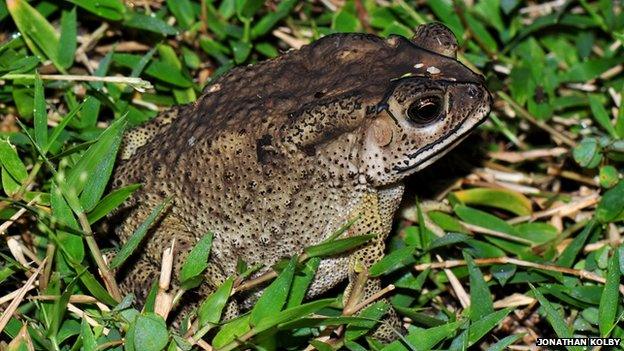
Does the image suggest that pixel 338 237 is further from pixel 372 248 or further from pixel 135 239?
pixel 135 239

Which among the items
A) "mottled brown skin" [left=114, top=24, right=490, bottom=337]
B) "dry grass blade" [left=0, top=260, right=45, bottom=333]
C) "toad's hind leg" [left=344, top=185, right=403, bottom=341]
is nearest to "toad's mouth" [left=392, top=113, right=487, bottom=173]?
"mottled brown skin" [left=114, top=24, right=490, bottom=337]

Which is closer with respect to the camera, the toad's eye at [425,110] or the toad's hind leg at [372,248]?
the toad's eye at [425,110]

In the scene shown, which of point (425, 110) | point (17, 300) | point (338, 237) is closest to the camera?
point (425, 110)

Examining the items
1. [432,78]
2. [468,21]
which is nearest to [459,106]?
[432,78]

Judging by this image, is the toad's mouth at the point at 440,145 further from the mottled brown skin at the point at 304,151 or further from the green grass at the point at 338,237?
the green grass at the point at 338,237

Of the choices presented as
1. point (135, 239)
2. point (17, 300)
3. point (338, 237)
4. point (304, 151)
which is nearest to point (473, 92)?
point (304, 151)

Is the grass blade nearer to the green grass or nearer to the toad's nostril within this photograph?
the green grass

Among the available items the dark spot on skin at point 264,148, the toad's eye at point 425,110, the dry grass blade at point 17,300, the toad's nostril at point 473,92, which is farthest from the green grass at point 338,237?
the toad's nostril at point 473,92
